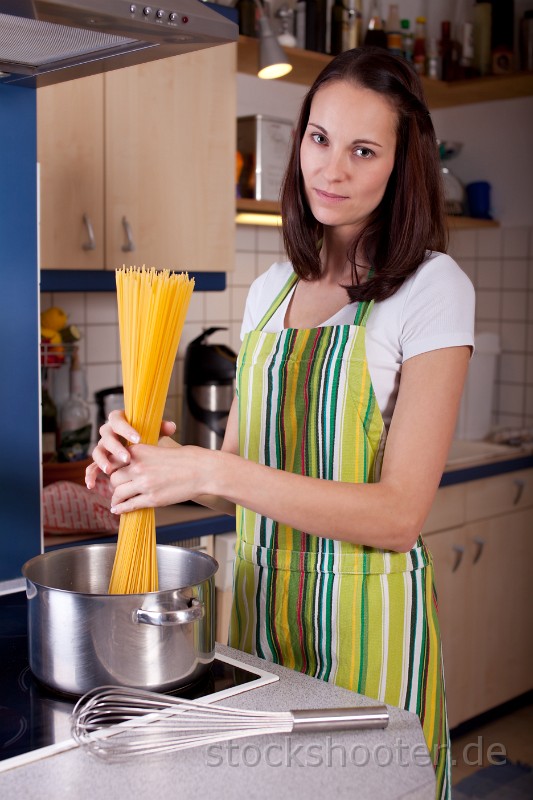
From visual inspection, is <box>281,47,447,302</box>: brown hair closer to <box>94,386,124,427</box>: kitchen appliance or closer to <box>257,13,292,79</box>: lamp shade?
<box>257,13,292,79</box>: lamp shade

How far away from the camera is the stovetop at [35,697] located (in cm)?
83

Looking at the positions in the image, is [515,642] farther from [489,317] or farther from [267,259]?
[267,259]

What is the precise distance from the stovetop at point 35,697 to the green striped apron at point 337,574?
0.81 feet

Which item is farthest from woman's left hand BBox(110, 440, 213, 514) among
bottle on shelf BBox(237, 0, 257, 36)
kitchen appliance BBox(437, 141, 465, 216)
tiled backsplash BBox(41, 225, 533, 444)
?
kitchen appliance BBox(437, 141, 465, 216)

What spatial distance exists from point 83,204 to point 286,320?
2.94 feet

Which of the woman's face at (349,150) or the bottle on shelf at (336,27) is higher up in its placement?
the bottle on shelf at (336,27)

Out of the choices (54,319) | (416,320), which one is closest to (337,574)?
(416,320)

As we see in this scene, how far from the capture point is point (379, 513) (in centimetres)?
110

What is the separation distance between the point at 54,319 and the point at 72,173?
0.37 meters

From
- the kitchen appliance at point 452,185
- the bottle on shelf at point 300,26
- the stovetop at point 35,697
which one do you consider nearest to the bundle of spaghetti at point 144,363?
the stovetop at point 35,697

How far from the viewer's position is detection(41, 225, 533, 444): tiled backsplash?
9.40 feet

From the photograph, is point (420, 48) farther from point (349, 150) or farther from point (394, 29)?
point (349, 150)

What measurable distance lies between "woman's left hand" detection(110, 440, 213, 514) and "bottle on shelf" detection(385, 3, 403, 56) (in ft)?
7.84

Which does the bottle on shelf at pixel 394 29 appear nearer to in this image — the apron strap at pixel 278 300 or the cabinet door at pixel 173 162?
the cabinet door at pixel 173 162
